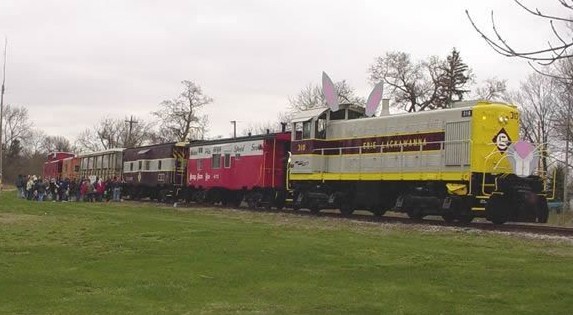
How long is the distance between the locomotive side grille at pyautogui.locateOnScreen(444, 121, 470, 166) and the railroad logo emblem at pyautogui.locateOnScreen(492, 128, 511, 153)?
0.94m

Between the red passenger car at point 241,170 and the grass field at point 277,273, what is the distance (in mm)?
13018

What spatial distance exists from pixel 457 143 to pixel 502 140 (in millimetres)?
1462

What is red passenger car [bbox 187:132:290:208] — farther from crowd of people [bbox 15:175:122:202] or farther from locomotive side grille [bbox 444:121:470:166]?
locomotive side grille [bbox 444:121:470:166]

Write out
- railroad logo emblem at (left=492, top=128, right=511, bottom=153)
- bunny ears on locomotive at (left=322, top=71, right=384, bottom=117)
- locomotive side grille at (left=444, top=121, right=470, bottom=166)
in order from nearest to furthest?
1. locomotive side grille at (left=444, top=121, right=470, bottom=166)
2. railroad logo emblem at (left=492, top=128, right=511, bottom=153)
3. bunny ears on locomotive at (left=322, top=71, right=384, bottom=117)

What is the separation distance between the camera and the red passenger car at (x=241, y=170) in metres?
28.8

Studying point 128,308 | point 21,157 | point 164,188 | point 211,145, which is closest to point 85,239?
point 128,308

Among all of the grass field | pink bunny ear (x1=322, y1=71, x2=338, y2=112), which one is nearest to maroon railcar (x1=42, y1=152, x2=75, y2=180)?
pink bunny ear (x1=322, y1=71, x2=338, y2=112)

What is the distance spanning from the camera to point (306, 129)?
25703mm

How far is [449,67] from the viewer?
64.2 metres

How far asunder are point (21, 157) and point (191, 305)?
121 metres

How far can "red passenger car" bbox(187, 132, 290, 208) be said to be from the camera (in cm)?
2875

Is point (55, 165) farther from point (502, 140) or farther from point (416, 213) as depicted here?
point (502, 140)

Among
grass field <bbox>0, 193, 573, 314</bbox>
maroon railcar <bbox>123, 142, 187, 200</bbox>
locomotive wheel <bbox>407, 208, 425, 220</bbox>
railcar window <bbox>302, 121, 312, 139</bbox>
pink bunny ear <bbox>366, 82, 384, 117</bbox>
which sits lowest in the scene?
grass field <bbox>0, 193, 573, 314</bbox>

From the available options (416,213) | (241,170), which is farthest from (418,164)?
(241,170)
